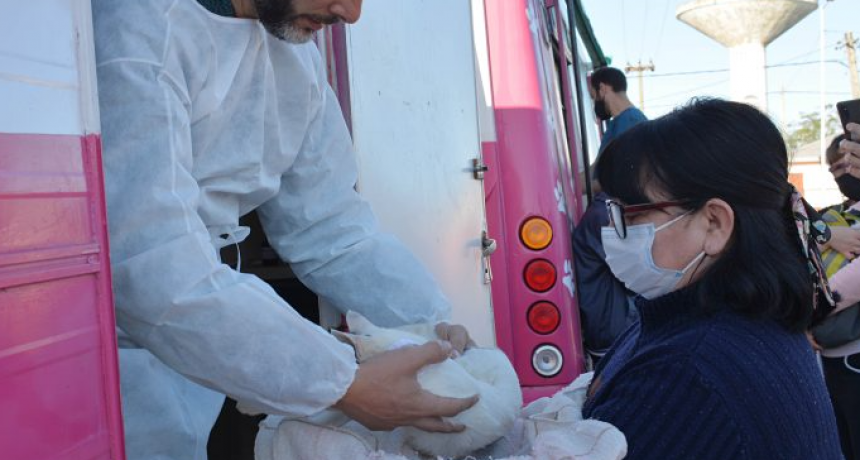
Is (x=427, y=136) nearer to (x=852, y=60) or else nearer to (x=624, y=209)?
(x=624, y=209)

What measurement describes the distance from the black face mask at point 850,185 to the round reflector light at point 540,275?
152cm

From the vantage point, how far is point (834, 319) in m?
3.42

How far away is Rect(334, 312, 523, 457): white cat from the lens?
58.5 inches

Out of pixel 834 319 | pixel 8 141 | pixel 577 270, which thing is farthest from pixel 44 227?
pixel 834 319

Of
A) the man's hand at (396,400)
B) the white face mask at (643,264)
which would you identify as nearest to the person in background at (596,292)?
the white face mask at (643,264)

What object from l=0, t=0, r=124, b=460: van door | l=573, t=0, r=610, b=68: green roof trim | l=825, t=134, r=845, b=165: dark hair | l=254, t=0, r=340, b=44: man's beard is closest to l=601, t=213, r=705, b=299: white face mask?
l=254, t=0, r=340, b=44: man's beard

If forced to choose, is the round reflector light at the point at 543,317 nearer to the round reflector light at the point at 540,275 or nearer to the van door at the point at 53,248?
the round reflector light at the point at 540,275

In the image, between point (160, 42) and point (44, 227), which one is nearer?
point (44, 227)

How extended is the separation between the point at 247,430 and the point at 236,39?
1691 mm

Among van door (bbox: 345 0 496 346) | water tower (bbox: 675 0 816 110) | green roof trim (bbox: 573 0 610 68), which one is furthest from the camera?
water tower (bbox: 675 0 816 110)

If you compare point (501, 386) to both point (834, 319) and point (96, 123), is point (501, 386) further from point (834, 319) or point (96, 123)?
point (834, 319)

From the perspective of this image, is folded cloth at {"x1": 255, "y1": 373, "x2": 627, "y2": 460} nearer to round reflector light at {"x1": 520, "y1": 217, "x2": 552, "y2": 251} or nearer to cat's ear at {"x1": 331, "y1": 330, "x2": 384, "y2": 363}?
cat's ear at {"x1": 331, "y1": 330, "x2": 384, "y2": 363}

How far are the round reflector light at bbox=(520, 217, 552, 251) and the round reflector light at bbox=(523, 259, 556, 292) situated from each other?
6 cm

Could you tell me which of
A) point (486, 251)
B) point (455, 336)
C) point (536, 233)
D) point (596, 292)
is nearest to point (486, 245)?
point (486, 251)
